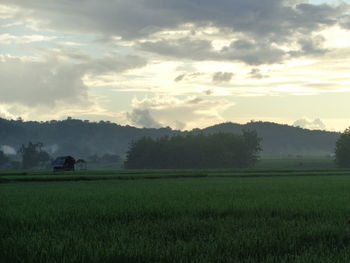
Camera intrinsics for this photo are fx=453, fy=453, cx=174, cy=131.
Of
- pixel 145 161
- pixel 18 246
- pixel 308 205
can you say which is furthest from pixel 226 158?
pixel 18 246

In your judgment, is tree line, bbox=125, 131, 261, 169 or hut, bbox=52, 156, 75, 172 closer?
hut, bbox=52, 156, 75, 172

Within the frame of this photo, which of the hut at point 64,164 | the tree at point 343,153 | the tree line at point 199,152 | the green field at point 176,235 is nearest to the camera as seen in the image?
the green field at point 176,235

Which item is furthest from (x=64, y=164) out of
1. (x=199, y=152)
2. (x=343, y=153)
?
(x=343, y=153)

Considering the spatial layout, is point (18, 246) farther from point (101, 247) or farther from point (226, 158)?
point (226, 158)

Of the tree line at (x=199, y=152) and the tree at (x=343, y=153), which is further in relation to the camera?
the tree line at (x=199, y=152)

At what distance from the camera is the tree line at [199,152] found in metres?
137

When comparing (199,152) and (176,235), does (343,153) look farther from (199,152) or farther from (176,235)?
(176,235)

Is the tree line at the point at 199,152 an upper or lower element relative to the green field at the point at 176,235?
upper

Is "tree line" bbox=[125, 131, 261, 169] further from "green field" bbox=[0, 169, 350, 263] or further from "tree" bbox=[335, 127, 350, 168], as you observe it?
"green field" bbox=[0, 169, 350, 263]

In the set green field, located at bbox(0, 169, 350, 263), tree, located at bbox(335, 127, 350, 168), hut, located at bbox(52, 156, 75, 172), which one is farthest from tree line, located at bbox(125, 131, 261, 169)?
green field, located at bbox(0, 169, 350, 263)

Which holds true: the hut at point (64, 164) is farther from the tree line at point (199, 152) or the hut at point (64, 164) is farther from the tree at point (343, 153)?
the tree at point (343, 153)

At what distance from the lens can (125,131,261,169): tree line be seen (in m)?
137

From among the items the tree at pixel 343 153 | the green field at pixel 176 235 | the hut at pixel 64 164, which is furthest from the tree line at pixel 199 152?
the green field at pixel 176 235

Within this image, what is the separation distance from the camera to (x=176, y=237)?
990cm
